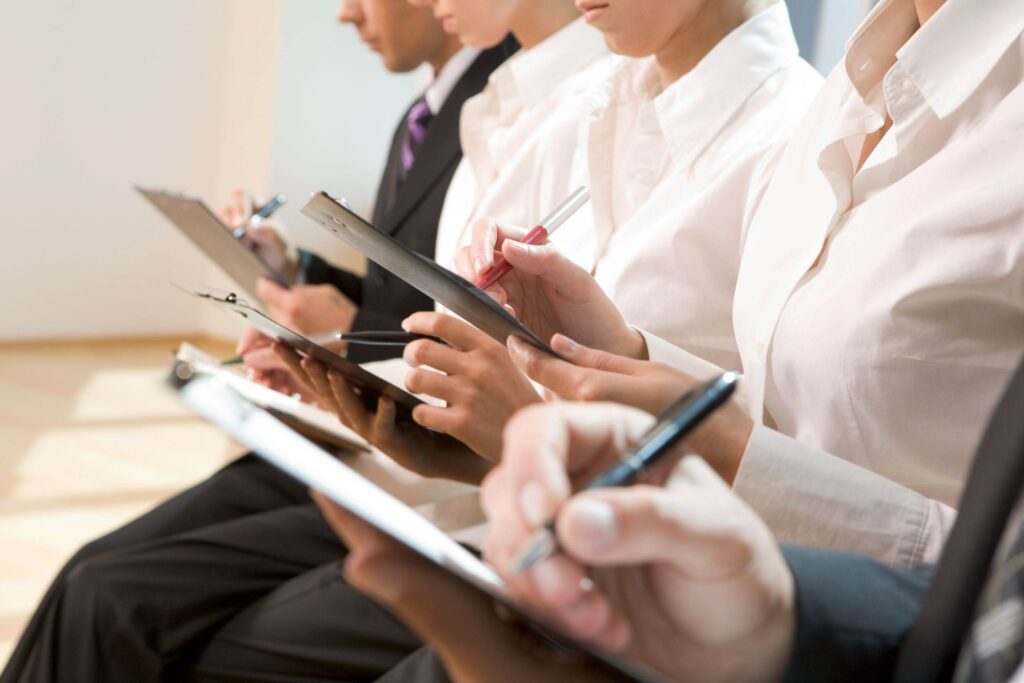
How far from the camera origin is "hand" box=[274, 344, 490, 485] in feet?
2.64

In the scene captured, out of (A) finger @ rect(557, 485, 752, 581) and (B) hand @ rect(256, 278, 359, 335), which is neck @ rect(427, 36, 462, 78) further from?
(A) finger @ rect(557, 485, 752, 581)

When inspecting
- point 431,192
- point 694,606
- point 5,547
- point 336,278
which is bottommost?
point 5,547

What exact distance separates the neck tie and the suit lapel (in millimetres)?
1620

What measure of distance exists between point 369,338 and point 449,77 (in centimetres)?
119

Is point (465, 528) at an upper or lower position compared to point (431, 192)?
upper

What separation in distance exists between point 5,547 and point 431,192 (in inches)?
42.5

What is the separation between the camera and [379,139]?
4441 mm

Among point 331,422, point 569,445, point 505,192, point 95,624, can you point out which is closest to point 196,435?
point 505,192

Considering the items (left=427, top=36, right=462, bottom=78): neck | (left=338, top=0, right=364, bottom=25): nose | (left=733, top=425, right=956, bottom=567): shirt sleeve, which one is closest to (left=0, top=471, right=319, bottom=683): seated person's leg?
(left=733, top=425, right=956, bottom=567): shirt sleeve

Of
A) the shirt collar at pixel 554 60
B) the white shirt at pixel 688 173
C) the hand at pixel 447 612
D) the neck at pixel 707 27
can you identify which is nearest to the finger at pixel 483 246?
the white shirt at pixel 688 173

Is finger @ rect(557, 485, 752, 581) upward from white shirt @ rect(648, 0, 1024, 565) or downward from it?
upward

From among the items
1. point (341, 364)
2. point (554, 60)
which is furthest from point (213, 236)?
point (341, 364)

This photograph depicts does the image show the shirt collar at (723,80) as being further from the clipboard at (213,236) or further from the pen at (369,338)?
the clipboard at (213,236)

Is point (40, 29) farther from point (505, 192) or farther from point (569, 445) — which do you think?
point (569, 445)
